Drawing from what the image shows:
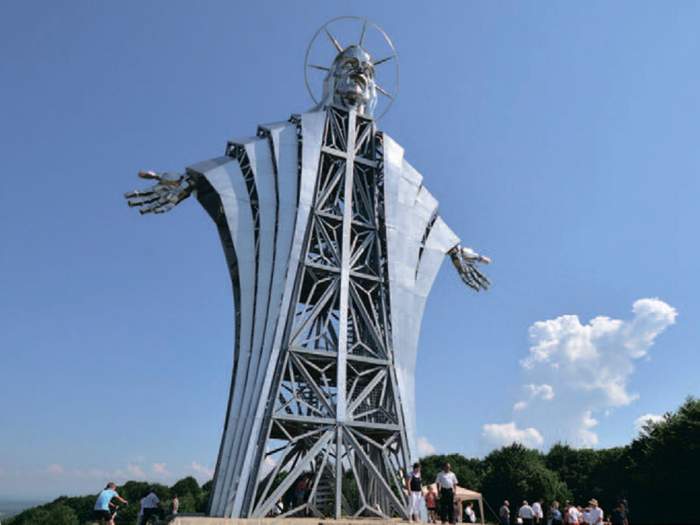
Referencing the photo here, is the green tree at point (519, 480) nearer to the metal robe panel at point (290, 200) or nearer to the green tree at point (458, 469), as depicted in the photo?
the green tree at point (458, 469)

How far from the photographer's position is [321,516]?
59.6 feet

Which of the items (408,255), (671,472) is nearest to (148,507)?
Answer: (408,255)

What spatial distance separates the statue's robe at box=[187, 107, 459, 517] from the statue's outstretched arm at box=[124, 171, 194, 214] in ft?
2.38

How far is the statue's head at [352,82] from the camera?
25.2m

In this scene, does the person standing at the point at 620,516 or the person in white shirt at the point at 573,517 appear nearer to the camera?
the person standing at the point at 620,516

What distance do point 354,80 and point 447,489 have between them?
17.4 m

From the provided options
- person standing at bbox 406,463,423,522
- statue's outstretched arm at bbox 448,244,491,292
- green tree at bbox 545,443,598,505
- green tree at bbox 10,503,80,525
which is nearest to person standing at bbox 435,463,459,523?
person standing at bbox 406,463,423,522

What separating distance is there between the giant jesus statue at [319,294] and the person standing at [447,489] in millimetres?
3988

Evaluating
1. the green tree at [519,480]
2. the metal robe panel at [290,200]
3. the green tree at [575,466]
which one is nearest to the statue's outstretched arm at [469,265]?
the metal robe panel at [290,200]

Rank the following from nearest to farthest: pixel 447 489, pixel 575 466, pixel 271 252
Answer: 1. pixel 447 489
2. pixel 271 252
3. pixel 575 466

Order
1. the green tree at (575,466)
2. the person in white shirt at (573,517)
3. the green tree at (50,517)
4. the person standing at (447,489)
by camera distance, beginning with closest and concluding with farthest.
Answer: the person standing at (447,489) → the person in white shirt at (573,517) → the green tree at (575,466) → the green tree at (50,517)

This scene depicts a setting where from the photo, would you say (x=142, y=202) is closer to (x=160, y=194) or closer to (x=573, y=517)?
(x=160, y=194)

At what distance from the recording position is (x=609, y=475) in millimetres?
42906

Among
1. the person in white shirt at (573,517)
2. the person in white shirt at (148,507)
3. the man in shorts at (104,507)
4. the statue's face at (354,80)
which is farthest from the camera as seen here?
the statue's face at (354,80)
